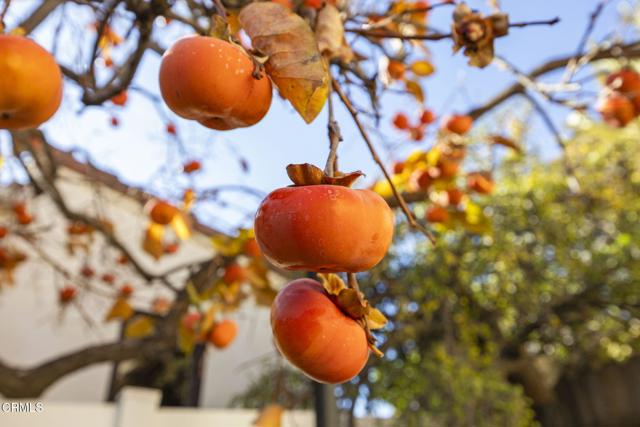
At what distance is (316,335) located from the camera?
0.57 meters

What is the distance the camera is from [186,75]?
588 millimetres

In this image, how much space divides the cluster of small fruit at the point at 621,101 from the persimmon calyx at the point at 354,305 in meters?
1.63

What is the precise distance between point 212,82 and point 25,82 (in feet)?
0.76

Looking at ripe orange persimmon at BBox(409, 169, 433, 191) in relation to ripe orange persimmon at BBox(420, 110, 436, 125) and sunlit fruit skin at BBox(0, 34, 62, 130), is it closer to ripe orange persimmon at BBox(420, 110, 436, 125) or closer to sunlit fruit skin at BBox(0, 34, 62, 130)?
ripe orange persimmon at BBox(420, 110, 436, 125)

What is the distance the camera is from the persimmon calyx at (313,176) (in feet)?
1.84

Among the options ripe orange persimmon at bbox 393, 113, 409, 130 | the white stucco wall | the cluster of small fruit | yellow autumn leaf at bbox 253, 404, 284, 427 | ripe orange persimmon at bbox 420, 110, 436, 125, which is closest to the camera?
yellow autumn leaf at bbox 253, 404, 284, 427

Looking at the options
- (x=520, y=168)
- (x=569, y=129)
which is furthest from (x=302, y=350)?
(x=569, y=129)

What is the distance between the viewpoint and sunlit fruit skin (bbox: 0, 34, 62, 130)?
0.61m

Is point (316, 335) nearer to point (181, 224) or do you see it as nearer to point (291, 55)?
point (291, 55)

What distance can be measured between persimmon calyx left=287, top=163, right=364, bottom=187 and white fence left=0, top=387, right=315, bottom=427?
5.46 feet

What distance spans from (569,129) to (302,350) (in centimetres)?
632

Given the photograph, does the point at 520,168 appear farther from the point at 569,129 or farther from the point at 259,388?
the point at 259,388

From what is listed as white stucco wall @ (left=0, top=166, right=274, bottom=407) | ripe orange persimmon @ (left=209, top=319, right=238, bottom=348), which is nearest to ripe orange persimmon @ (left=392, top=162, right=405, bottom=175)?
ripe orange persimmon @ (left=209, top=319, right=238, bottom=348)

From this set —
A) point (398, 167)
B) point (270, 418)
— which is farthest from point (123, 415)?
point (398, 167)
